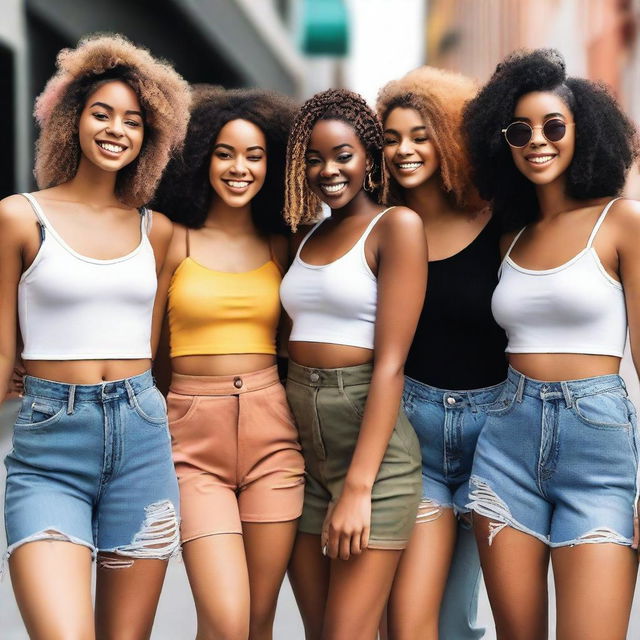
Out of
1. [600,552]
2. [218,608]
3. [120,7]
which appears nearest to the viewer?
[600,552]

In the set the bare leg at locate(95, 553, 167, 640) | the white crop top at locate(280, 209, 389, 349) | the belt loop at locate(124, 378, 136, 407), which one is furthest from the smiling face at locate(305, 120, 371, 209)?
the bare leg at locate(95, 553, 167, 640)

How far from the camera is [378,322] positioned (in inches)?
142

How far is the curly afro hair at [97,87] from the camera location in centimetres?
366

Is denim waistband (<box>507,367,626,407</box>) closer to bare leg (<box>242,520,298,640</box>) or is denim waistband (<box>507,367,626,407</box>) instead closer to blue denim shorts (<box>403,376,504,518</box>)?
blue denim shorts (<box>403,376,504,518</box>)

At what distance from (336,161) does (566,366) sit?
111 centimetres

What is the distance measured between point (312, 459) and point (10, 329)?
1189 millimetres

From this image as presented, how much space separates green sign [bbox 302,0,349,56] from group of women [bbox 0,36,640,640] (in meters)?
25.0

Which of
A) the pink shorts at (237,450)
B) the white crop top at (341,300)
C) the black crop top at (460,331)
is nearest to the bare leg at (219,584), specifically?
the pink shorts at (237,450)

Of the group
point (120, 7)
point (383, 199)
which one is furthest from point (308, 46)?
point (383, 199)

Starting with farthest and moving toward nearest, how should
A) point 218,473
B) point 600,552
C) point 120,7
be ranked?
point 120,7 < point 218,473 < point 600,552

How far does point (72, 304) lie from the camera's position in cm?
Result: 343

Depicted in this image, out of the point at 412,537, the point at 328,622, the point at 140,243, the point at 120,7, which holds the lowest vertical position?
the point at 328,622

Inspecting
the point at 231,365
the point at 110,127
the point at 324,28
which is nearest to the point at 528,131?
the point at 231,365

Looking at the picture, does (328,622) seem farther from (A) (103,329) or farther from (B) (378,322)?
(A) (103,329)
